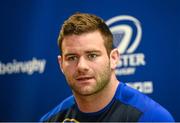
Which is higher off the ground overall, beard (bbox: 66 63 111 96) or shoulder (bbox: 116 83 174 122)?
beard (bbox: 66 63 111 96)

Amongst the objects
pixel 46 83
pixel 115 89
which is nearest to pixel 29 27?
pixel 46 83

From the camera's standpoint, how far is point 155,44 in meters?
1.97

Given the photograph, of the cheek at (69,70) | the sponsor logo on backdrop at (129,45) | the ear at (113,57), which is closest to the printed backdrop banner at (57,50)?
the sponsor logo on backdrop at (129,45)

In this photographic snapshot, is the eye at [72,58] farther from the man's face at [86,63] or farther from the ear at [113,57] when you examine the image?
the ear at [113,57]

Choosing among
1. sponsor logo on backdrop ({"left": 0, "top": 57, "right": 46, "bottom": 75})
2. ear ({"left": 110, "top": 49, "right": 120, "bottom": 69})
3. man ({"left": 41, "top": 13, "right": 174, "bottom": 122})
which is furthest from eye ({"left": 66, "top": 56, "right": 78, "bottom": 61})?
sponsor logo on backdrop ({"left": 0, "top": 57, "right": 46, "bottom": 75})

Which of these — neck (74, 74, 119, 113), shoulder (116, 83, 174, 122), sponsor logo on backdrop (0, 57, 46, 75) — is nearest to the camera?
shoulder (116, 83, 174, 122)

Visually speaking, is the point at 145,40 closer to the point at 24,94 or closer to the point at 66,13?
the point at 66,13

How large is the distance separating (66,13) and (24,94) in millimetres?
502

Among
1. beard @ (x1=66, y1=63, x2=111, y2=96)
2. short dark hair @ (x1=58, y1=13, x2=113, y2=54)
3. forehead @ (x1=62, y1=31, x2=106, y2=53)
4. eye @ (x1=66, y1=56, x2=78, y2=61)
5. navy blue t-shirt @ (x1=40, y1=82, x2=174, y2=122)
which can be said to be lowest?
navy blue t-shirt @ (x1=40, y1=82, x2=174, y2=122)

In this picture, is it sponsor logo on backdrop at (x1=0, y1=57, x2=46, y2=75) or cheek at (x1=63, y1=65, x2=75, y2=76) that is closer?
cheek at (x1=63, y1=65, x2=75, y2=76)

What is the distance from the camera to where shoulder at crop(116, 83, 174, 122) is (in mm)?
1247

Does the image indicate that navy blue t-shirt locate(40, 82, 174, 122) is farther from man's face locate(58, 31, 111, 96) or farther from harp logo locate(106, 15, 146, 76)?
harp logo locate(106, 15, 146, 76)

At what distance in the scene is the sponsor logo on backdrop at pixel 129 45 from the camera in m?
2.01

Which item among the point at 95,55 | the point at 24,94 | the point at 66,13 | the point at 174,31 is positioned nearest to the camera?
the point at 95,55
